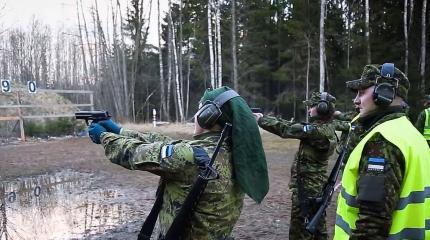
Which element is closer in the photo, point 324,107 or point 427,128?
point 324,107

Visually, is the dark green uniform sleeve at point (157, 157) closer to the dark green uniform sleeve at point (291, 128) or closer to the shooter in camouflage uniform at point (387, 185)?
the shooter in camouflage uniform at point (387, 185)

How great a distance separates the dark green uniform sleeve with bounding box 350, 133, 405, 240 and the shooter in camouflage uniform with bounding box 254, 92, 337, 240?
238 cm

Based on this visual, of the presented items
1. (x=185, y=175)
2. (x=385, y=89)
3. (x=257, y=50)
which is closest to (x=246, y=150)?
(x=185, y=175)

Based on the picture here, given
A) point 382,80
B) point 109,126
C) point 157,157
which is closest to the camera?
point 157,157

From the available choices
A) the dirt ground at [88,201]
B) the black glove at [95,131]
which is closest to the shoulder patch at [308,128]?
the dirt ground at [88,201]

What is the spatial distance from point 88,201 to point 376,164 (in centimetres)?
644

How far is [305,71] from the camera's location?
95.8ft

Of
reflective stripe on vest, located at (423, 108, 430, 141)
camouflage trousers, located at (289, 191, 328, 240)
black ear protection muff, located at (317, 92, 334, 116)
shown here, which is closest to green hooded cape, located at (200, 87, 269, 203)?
camouflage trousers, located at (289, 191, 328, 240)

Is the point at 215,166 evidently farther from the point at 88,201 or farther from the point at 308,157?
the point at 88,201

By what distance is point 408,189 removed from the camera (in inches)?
84.0

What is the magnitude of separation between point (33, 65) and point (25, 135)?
124 feet

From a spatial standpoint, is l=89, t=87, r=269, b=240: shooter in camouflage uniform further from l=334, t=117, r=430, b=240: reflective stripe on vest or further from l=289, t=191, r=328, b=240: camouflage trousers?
l=289, t=191, r=328, b=240: camouflage trousers

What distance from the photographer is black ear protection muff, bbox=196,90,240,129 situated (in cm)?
242

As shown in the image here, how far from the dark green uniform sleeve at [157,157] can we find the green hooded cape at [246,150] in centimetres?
29
